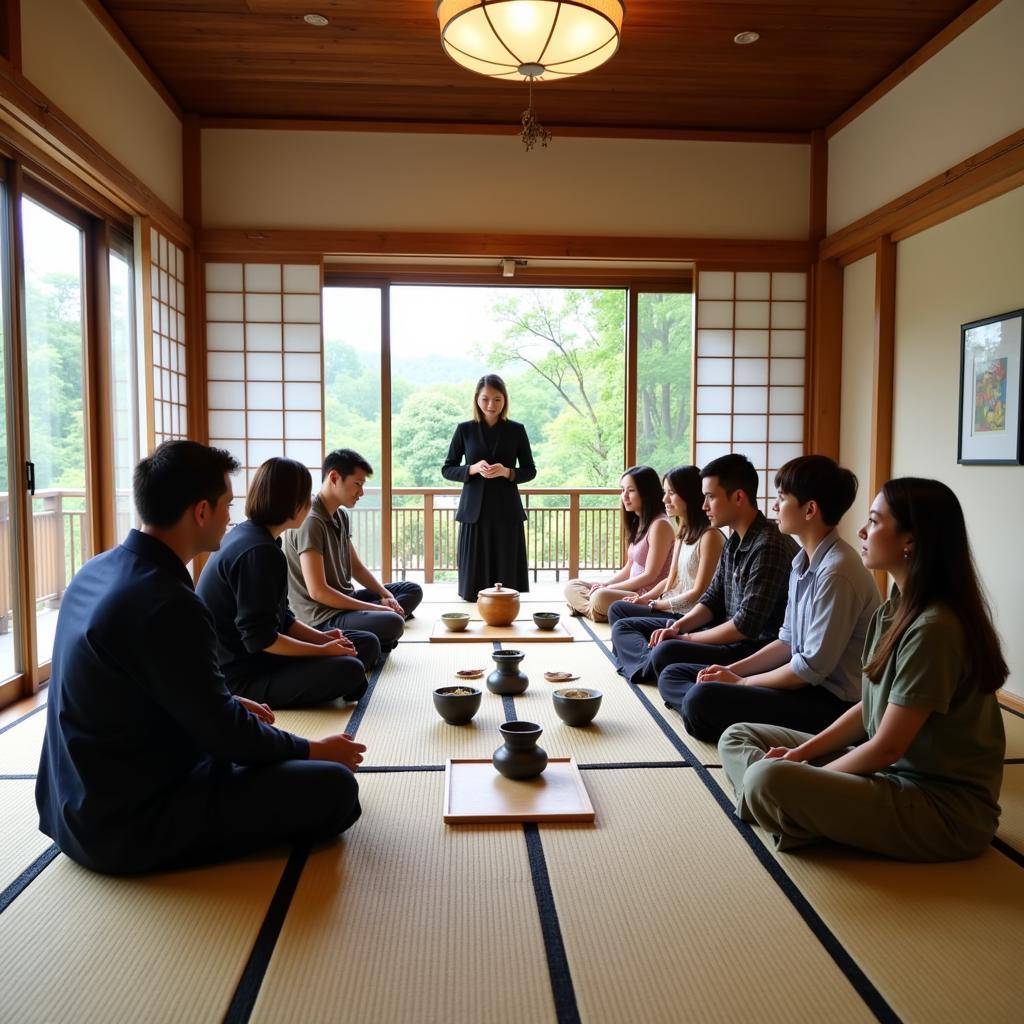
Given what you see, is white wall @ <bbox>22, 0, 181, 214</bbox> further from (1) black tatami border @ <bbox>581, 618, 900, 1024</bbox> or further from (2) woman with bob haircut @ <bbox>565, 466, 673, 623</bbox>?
(1) black tatami border @ <bbox>581, 618, 900, 1024</bbox>

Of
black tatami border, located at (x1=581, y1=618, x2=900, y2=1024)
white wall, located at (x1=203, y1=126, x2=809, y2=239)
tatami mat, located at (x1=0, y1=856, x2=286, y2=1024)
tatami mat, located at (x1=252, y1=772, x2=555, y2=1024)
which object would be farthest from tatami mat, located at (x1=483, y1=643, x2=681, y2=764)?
white wall, located at (x1=203, y1=126, x2=809, y2=239)

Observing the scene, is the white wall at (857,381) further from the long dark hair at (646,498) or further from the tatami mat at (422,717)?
the tatami mat at (422,717)

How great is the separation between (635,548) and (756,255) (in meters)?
2.28

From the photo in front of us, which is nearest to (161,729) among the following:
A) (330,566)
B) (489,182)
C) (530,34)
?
(330,566)

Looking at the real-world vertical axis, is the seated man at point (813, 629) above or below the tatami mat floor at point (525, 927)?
above

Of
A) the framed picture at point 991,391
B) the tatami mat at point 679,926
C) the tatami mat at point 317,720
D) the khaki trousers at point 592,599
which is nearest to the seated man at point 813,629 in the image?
the tatami mat at point 679,926

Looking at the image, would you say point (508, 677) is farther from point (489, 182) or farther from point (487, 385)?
point (489, 182)

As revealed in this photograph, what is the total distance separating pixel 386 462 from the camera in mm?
5703

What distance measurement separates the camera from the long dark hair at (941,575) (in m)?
1.78

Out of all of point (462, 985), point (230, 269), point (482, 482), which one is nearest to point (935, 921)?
point (462, 985)

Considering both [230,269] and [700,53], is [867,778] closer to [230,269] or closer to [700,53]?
[700,53]

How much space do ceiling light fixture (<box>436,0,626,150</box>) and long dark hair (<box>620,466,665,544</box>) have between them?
75.5 inches

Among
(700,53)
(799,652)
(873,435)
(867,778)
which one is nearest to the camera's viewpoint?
(867,778)

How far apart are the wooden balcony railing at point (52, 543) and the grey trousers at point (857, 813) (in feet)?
9.63
